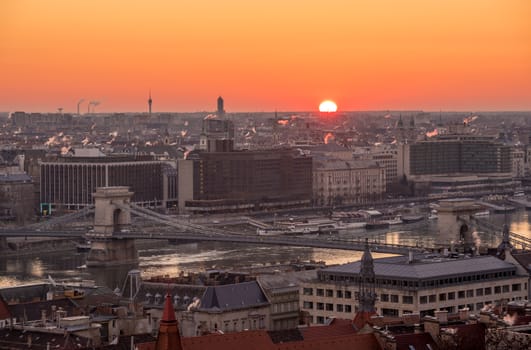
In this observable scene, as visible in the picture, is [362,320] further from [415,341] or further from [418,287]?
[418,287]

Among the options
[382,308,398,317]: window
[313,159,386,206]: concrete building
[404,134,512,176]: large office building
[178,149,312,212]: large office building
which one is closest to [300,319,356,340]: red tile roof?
[382,308,398,317]: window

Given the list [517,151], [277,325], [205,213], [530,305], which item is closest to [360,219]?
[205,213]

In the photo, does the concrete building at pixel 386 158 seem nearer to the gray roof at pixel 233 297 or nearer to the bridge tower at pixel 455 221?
the bridge tower at pixel 455 221

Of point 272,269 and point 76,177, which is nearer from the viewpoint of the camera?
point 272,269

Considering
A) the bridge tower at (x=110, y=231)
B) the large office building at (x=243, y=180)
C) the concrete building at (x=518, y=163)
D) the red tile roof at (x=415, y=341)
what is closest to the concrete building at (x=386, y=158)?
the concrete building at (x=518, y=163)

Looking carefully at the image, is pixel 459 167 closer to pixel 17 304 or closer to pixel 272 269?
pixel 272 269

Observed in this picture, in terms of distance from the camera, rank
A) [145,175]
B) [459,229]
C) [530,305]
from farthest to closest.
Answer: [145,175]
[459,229]
[530,305]

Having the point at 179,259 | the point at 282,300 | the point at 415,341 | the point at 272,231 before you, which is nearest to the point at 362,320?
the point at 415,341
